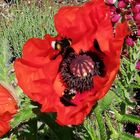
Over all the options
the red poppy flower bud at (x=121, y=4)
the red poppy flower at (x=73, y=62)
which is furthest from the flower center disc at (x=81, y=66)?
the red poppy flower bud at (x=121, y=4)

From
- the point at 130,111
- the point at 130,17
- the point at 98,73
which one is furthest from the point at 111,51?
the point at 130,111

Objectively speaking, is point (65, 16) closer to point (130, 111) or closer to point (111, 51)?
point (111, 51)

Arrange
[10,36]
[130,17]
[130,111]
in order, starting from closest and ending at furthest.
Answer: [130,17]
[130,111]
[10,36]

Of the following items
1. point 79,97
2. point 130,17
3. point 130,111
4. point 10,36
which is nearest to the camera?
point 79,97

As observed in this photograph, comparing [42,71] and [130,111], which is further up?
[42,71]

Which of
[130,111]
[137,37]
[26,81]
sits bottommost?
[130,111]

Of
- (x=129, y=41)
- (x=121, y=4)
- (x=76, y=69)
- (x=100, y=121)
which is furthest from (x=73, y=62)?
(x=121, y=4)

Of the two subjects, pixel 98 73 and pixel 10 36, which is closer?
pixel 98 73

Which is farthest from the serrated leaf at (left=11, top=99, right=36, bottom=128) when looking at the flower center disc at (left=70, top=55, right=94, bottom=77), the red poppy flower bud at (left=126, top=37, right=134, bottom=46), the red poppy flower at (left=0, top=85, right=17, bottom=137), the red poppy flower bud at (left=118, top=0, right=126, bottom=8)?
the red poppy flower bud at (left=118, top=0, right=126, bottom=8)
